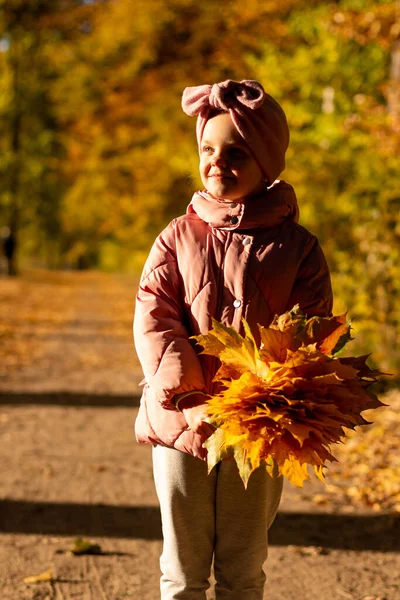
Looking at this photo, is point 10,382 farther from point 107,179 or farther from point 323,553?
point 107,179

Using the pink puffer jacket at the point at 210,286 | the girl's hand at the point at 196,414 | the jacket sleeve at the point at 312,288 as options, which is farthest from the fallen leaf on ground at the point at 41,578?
the jacket sleeve at the point at 312,288

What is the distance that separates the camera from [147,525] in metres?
4.70

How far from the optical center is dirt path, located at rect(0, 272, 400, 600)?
3.88 metres

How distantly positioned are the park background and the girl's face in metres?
0.52

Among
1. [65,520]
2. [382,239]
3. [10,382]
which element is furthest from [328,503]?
[10,382]

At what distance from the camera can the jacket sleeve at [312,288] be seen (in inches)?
101

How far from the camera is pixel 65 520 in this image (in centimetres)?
475

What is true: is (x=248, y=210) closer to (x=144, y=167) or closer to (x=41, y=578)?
(x=41, y=578)

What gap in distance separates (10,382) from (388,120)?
195 inches

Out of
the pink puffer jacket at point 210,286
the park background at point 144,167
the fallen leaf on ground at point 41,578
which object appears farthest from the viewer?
the park background at point 144,167

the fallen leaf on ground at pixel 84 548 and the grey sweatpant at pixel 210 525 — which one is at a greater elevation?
the grey sweatpant at pixel 210 525

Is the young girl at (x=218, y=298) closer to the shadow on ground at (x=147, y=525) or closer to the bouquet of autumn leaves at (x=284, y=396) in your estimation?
the bouquet of autumn leaves at (x=284, y=396)

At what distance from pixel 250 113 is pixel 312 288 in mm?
570

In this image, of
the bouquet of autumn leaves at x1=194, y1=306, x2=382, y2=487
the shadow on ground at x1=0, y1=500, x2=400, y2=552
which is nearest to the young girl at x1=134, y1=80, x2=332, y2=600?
the bouquet of autumn leaves at x1=194, y1=306, x2=382, y2=487
